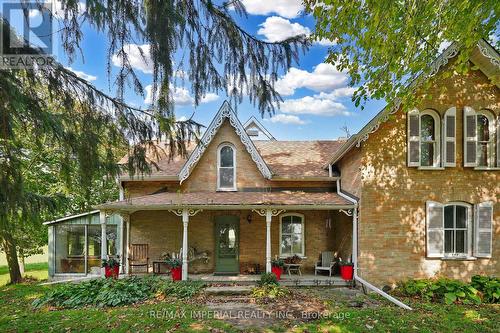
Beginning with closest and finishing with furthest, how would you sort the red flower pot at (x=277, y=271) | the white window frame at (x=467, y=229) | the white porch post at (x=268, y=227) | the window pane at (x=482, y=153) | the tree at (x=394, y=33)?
the tree at (x=394, y=33) < the white window frame at (x=467, y=229) < the window pane at (x=482, y=153) < the white porch post at (x=268, y=227) < the red flower pot at (x=277, y=271)

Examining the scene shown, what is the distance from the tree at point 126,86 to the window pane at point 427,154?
890 centimetres

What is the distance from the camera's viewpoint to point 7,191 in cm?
460

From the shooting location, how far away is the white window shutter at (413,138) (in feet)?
38.3

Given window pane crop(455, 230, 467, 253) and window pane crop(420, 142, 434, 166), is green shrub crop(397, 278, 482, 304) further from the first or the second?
window pane crop(420, 142, 434, 166)

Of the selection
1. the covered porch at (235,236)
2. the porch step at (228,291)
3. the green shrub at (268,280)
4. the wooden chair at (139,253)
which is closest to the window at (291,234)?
the covered porch at (235,236)

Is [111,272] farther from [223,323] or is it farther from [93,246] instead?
[223,323]

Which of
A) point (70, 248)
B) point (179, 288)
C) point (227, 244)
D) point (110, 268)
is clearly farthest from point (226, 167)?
point (70, 248)

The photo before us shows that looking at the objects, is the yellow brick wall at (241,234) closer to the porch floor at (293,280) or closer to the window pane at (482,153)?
the porch floor at (293,280)

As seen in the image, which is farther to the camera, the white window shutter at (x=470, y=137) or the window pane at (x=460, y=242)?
the window pane at (x=460, y=242)

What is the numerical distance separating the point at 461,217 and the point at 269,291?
7398mm

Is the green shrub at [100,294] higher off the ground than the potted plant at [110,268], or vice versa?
the potted plant at [110,268]

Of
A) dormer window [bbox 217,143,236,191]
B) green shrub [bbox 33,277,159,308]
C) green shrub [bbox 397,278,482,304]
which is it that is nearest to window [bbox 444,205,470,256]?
green shrub [bbox 397,278,482,304]

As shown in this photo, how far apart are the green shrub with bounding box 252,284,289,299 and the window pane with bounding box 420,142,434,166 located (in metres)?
6.72
